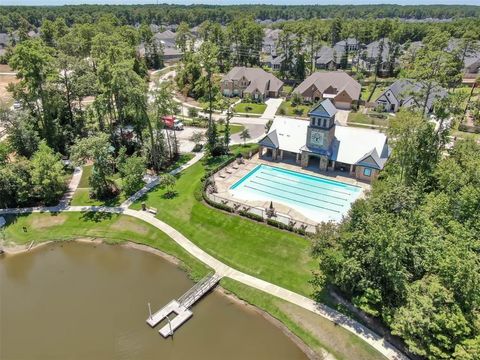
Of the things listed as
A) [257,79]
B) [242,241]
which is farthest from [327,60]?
[242,241]

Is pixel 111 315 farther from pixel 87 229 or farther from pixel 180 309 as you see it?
pixel 87 229

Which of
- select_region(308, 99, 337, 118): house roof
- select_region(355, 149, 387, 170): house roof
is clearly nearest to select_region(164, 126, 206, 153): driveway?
select_region(308, 99, 337, 118): house roof

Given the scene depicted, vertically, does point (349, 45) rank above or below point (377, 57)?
above

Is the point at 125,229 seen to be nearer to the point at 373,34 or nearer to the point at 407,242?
the point at 407,242

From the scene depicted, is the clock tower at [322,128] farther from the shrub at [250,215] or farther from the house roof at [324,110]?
the shrub at [250,215]

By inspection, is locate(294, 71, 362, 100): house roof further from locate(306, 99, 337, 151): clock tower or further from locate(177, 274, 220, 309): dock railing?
locate(177, 274, 220, 309): dock railing

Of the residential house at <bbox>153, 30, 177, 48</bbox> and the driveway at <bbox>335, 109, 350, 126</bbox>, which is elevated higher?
the residential house at <bbox>153, 30, 177, 48</bbox>

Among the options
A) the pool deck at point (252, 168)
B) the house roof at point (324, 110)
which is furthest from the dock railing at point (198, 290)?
the house roof at point (324, 110)
